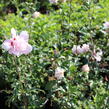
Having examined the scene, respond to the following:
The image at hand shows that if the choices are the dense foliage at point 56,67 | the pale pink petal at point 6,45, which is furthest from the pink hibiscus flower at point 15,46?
the dense foliage at point 56,67

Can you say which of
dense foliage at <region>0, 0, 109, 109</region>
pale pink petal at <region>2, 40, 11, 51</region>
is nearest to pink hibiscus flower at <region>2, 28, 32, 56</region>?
pale pink petal at <region>2, 40, 11, 51</region>

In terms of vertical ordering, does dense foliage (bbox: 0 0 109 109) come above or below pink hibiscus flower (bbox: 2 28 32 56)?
below

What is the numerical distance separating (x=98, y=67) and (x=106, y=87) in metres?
0.28

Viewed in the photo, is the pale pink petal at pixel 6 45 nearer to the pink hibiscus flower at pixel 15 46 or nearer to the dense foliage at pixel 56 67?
the pink hibiscus flower at pixel 15 46

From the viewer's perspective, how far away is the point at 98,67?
3645 mm

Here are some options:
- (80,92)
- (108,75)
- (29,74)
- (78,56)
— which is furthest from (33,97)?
(108,75)

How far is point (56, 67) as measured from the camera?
Result: 10.8ft

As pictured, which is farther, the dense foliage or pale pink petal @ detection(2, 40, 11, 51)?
the dense foliage

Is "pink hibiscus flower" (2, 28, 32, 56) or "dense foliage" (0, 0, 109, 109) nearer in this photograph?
"pink hibiscus flower" (2, 28, 32, 56)

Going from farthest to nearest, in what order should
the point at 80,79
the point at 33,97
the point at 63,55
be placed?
the point at 63,55 → the point at 80,79 → the point at 33,97

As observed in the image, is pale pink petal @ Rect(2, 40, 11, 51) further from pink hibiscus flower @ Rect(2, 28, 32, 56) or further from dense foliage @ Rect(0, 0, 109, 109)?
dense foliage @ Rect(0, 0, 109, 109)

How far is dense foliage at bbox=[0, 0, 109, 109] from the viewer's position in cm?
318

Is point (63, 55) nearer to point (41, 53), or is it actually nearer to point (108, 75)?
point (41, 53)

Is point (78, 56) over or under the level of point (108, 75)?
over
